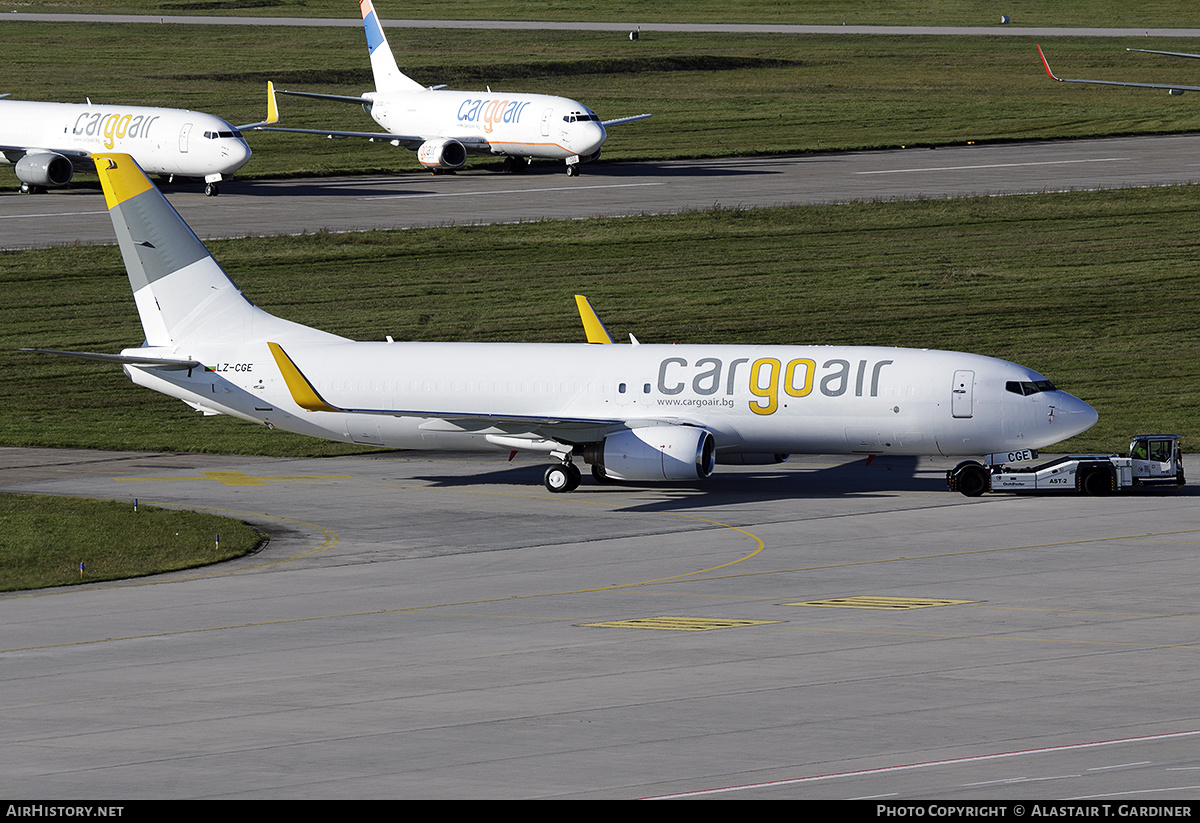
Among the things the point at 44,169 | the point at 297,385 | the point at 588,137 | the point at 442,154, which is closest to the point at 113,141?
the point at 44,169

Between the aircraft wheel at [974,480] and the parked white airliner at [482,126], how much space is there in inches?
2341

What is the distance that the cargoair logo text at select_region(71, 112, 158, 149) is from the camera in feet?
325

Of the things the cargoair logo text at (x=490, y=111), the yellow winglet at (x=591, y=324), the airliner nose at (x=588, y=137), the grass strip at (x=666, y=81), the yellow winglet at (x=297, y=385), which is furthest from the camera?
the grass strip at (x=666, y=81)

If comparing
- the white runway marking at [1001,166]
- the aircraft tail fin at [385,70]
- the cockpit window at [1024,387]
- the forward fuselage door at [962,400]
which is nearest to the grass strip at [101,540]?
the forward fuselage door at [962,400]

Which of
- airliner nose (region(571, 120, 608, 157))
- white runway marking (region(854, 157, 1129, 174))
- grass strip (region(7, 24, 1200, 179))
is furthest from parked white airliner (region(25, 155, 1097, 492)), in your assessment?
grass strip (region(7, 24, 1200, 179))

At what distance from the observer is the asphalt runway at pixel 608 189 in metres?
92.7

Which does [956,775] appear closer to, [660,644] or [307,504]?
[660,644]

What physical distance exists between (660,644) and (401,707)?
6428mm

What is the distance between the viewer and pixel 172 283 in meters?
53.6

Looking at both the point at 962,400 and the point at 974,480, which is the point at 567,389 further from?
the point at 974,480

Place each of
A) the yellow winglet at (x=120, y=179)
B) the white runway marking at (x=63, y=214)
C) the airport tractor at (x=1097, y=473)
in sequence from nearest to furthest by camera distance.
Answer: the airport tractor at (x=1097, y=473) < the yellow winglet at (x=120, y=179) < the white runway marking at (x=63, y=214)

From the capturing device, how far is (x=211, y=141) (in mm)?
98125

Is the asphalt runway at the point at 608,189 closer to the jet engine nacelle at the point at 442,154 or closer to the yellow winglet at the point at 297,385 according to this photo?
the jet engine nacelle at the point at 442,154

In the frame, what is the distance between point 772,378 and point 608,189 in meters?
54.7
